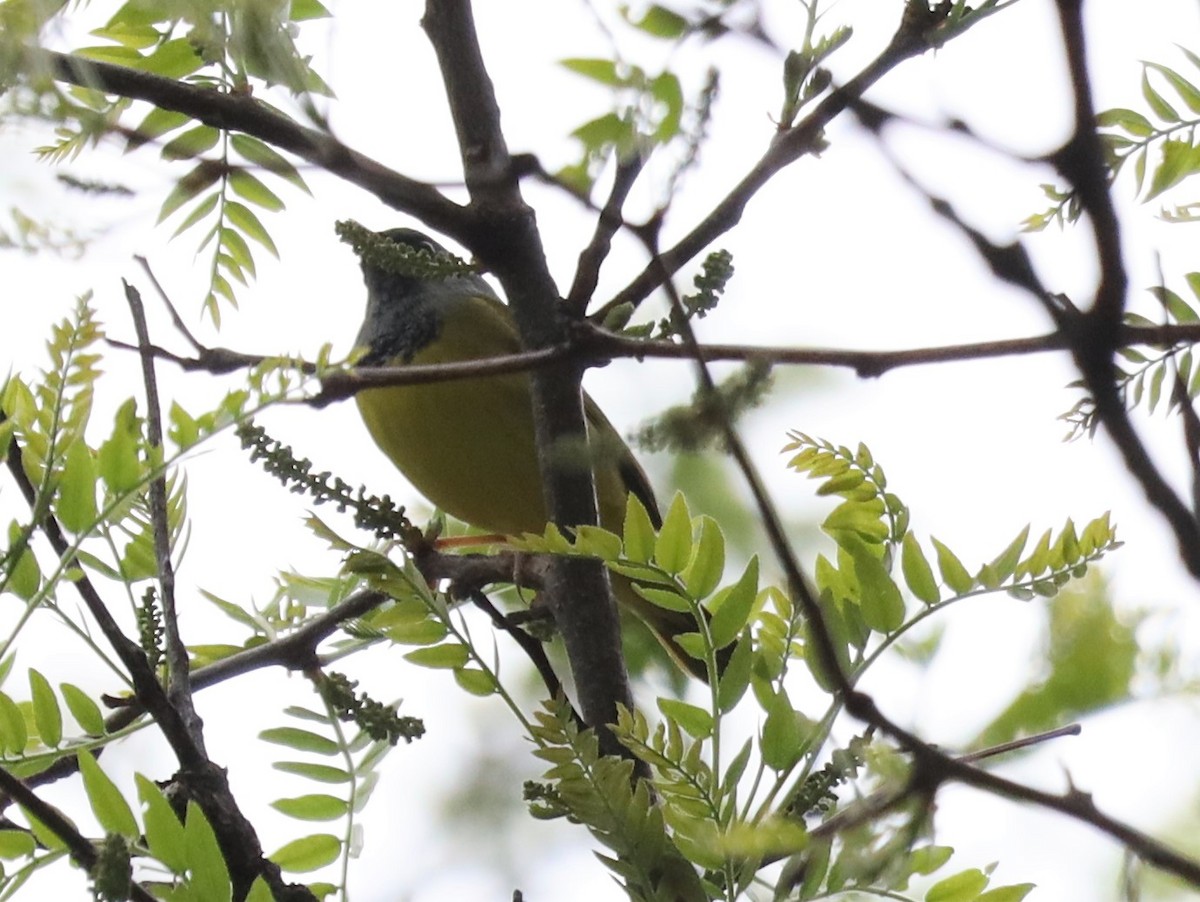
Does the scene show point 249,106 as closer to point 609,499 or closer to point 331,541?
point 331,541

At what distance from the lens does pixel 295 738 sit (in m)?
1.46

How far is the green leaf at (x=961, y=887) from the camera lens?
48.2 inches

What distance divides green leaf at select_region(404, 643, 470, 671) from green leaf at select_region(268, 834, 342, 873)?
0.82ft

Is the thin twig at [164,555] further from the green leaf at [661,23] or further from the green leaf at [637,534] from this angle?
the green leaf at [661,23]

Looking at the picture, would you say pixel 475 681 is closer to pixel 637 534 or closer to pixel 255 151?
pixel 637 534

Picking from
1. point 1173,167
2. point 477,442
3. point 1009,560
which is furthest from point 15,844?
point 477,442

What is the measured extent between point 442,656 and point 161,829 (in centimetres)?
32

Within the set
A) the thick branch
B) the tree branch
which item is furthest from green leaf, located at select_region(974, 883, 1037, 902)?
the tree branch

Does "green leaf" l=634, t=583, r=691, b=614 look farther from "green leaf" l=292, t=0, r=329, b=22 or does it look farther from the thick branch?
"green leaf" l=292, t=0, r=329, b=22

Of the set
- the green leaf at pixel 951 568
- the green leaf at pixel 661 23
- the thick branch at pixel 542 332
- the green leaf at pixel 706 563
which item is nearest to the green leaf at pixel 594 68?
the green leaf at pixel 661 23

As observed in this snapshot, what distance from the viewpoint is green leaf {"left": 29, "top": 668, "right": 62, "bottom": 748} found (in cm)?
125

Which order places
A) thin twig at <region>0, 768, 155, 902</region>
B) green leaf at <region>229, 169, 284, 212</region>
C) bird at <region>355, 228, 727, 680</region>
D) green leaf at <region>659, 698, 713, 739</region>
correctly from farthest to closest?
1. bird at <region>355, 228, 727, 680</region>
2. green leaf at <region>229, 169, 284, 212</region>
3. green leaf at <region>659, 698, 713, 739</region>
4. thin twig at <region>0, 768, 155, 902</region>

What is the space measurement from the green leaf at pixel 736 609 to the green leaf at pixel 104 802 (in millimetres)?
481

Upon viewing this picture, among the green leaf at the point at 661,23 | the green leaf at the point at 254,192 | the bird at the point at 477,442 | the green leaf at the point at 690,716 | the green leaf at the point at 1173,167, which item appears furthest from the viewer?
the bird at the point at 477,442
